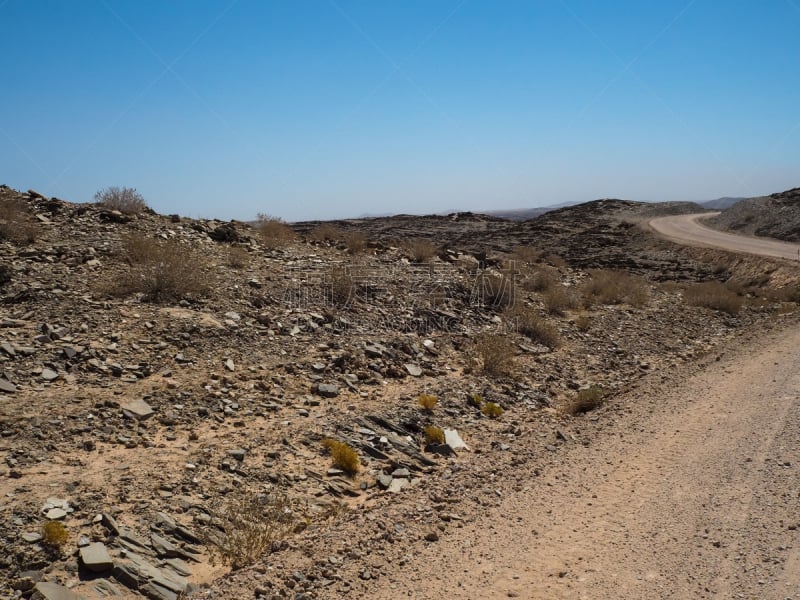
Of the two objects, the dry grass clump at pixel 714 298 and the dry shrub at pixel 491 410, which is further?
the dry grass clump at pixel 714 298

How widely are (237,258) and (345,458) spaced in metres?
7.90

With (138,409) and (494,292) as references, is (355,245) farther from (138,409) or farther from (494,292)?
(138,409)

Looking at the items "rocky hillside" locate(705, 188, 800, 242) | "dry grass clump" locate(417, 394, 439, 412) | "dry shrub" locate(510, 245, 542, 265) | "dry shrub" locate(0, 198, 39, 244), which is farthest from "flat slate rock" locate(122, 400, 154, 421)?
"rocky hillside" locate(705, 188, 800, 242)

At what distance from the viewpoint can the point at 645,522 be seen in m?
5.47

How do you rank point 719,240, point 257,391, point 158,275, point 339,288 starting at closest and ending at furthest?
point 257,391, point 158,275, point 339,288, point 719,240

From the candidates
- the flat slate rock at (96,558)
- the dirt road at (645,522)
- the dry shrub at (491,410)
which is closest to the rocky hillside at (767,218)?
the dirt road at (645,522)

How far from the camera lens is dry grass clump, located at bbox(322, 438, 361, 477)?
673 centimetres

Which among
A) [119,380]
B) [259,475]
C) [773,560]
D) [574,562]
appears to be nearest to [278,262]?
[119,380]

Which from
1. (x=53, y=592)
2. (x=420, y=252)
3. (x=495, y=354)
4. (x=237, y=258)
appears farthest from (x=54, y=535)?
(x=420, y=252)

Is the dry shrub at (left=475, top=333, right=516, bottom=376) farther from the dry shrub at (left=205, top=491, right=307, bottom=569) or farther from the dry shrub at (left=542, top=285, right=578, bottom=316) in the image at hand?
the dry shrub at (left=205, top=491, right=307, bottom=569)

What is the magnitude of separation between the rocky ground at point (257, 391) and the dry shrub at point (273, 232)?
21 centimetres

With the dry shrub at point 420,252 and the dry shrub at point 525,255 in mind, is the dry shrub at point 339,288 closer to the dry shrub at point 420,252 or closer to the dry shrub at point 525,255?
the dry shrub at point 420,252

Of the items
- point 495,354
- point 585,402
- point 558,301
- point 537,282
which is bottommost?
point 585,402

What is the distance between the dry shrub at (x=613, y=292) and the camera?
17469 mm
